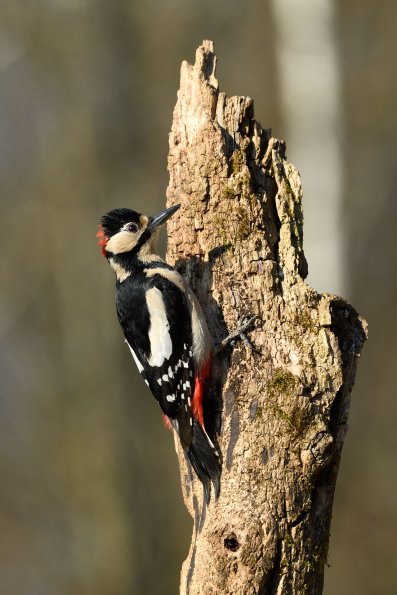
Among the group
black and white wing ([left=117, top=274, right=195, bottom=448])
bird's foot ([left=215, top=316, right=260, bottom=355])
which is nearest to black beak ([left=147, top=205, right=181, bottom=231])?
black and white wing ([left=117, top=274, right=195, bottom=448])

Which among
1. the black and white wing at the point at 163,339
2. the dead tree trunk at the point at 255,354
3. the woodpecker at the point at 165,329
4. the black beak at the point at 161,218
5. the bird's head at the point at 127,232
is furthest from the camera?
the bird's head at the point at 127,232

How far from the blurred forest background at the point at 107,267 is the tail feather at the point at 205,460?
458cm

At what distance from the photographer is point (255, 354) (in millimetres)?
3754

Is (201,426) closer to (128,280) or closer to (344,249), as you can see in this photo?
(128,280)

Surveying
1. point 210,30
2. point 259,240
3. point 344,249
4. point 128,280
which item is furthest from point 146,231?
point 210,30

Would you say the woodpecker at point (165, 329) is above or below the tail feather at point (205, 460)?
above

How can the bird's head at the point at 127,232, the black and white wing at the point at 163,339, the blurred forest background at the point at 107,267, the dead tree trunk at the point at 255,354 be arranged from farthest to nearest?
the blurred forest background at the point at 107,267, the bird's head at the point at 127,232, the black and white wing at the point at 163,339, the dead tree trunk at the point at 255,354

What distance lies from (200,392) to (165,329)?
411 mm

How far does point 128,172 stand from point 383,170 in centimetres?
296

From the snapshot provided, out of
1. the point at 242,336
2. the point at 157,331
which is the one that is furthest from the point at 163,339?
the point at 242,336

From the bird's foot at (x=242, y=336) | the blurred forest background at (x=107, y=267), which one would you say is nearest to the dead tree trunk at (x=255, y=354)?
the bird's foot at (x=242, y=336)

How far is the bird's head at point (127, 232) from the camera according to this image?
4.38m

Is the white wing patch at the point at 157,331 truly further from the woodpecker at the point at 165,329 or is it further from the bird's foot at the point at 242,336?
the bird's foot at the point at 242,336

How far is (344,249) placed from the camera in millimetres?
8047
